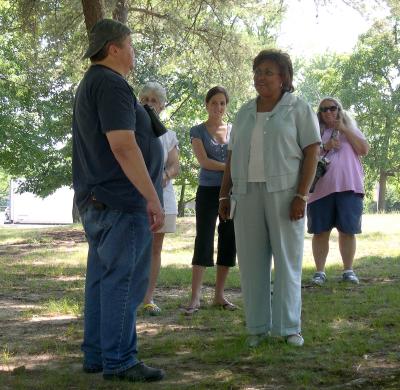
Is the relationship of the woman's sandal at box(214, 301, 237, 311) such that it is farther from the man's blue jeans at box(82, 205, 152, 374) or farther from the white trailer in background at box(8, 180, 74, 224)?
the white trailer in background at box(8, 180, 74, 224)

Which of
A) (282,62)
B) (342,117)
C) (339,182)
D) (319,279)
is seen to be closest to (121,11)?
(342,117)

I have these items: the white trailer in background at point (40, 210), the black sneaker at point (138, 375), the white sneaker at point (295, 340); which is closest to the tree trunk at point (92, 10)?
the white sneaker at point (295, 340)

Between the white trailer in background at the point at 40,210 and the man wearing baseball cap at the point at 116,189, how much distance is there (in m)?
43.3

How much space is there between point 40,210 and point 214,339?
147ft

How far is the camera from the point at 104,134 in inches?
141

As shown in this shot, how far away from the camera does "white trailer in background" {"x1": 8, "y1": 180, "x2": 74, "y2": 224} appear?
155ft

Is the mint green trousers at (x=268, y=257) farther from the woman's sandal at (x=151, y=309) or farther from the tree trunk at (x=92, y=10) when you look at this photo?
the tree trunk at (x=92, y=10)

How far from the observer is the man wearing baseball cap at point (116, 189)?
137 inches

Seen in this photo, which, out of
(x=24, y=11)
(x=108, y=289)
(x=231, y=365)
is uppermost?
(x=24, y=11)

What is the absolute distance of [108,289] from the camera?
11.7ft

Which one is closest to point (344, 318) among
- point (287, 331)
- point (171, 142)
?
point (287, 331)

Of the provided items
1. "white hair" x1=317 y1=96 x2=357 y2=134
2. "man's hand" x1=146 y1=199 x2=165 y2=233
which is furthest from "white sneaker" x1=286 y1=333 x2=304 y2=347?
"white hair" x1=317 y1=96 x2=357 y2=134

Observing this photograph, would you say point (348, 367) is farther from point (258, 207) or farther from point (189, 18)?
point (189, 18)

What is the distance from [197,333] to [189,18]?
7.75m
